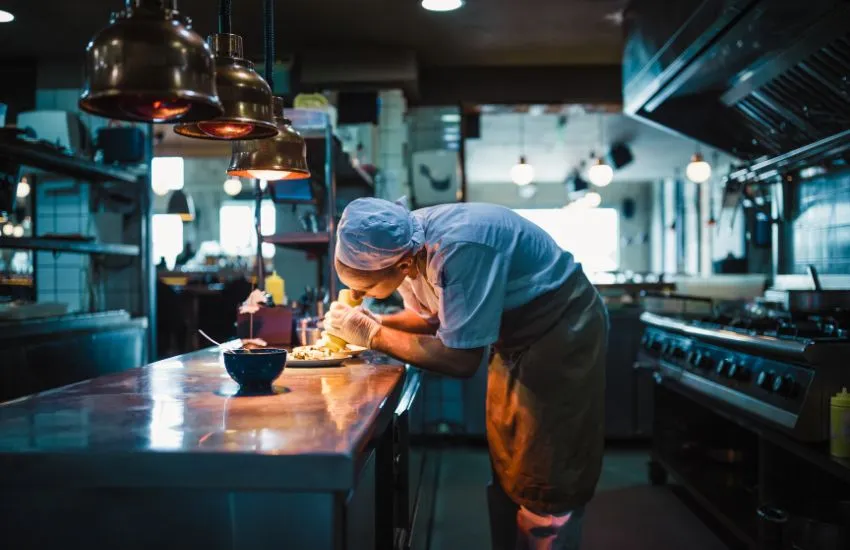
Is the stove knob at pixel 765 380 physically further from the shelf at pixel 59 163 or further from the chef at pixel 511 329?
the shelf at pixel 59 163

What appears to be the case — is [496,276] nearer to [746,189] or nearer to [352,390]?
[352,390]

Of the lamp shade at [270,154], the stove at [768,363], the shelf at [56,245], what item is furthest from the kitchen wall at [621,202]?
the lamp shade at [270,154]

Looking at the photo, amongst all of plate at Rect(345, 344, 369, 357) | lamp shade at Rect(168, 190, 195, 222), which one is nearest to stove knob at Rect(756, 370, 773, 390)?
plate at Rect(345, 344, 369, 357)

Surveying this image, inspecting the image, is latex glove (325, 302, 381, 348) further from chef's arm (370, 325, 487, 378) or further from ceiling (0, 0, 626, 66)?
ceiling (0, 0, 626, 66)

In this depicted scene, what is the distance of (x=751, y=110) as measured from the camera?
12.7 feet

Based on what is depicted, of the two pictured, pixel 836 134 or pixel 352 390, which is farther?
pixel 836 134

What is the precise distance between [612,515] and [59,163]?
11.0 ft

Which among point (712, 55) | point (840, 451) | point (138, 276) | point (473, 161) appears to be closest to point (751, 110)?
point (712, 55)

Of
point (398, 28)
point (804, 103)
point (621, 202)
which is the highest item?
point (398, 28)

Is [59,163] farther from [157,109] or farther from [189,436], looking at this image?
[189,436]

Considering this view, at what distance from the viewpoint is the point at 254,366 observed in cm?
163

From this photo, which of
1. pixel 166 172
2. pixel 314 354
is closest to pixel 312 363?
pixel 314 354

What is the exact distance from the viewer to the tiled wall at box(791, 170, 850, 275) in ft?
11.1

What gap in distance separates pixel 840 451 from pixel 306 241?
2379 millimetres
